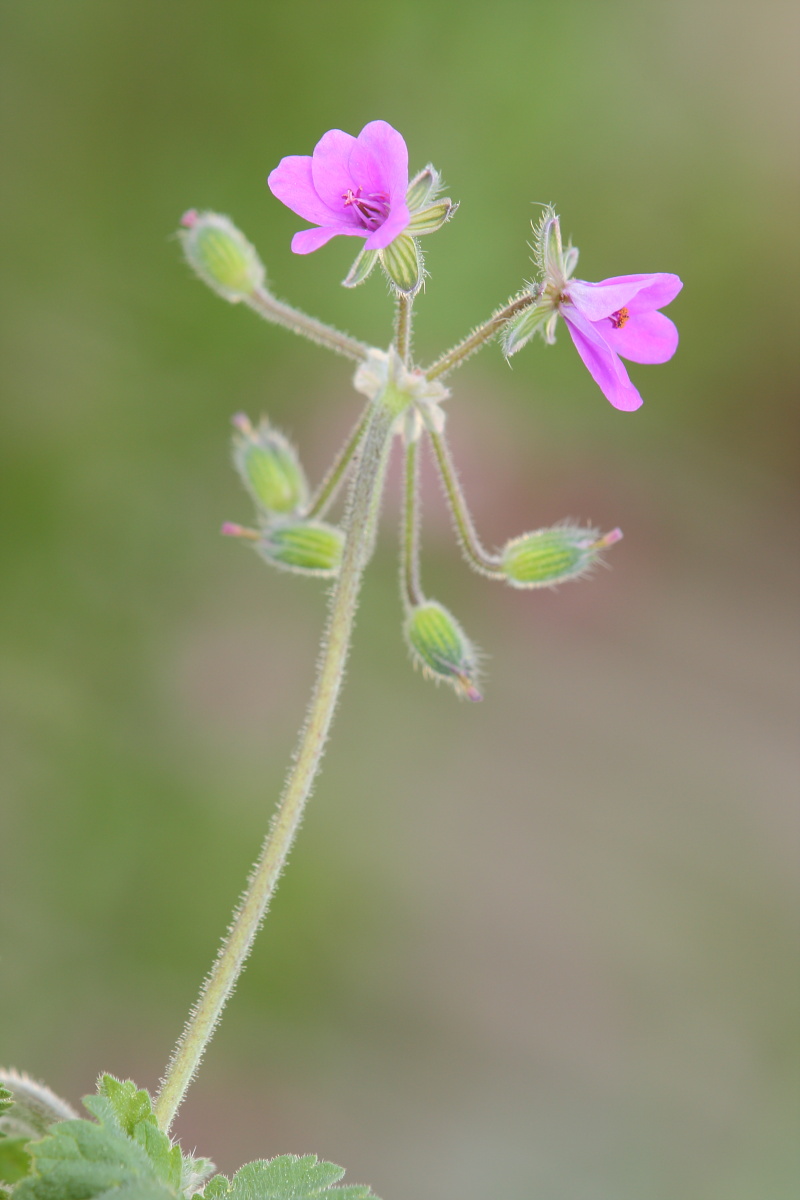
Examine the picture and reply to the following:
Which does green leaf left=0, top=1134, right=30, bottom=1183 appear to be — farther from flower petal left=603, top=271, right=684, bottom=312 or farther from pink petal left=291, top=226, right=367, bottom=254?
flower petal left=603, top=271, right=684, bottom=312

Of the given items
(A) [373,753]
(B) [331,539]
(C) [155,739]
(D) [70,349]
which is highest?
(D) [70,349]

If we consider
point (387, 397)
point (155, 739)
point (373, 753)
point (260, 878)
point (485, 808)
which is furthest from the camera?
point (485, 808)

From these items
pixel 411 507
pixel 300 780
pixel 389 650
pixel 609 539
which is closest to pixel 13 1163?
pixel 300 780

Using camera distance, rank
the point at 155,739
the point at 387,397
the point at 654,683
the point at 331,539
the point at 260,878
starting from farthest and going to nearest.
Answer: the point at 654,683 < the point at 155,739 < the point at 331,539 < the point at 387,397 < the point at 260,878

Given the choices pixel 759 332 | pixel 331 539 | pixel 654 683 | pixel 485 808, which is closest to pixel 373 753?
pixel 485 808

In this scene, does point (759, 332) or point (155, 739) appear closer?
point (155, 739)

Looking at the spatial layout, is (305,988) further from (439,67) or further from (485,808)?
(439,67)

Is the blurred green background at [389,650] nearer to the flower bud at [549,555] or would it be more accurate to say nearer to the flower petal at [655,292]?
the flower bud at [549,555]
